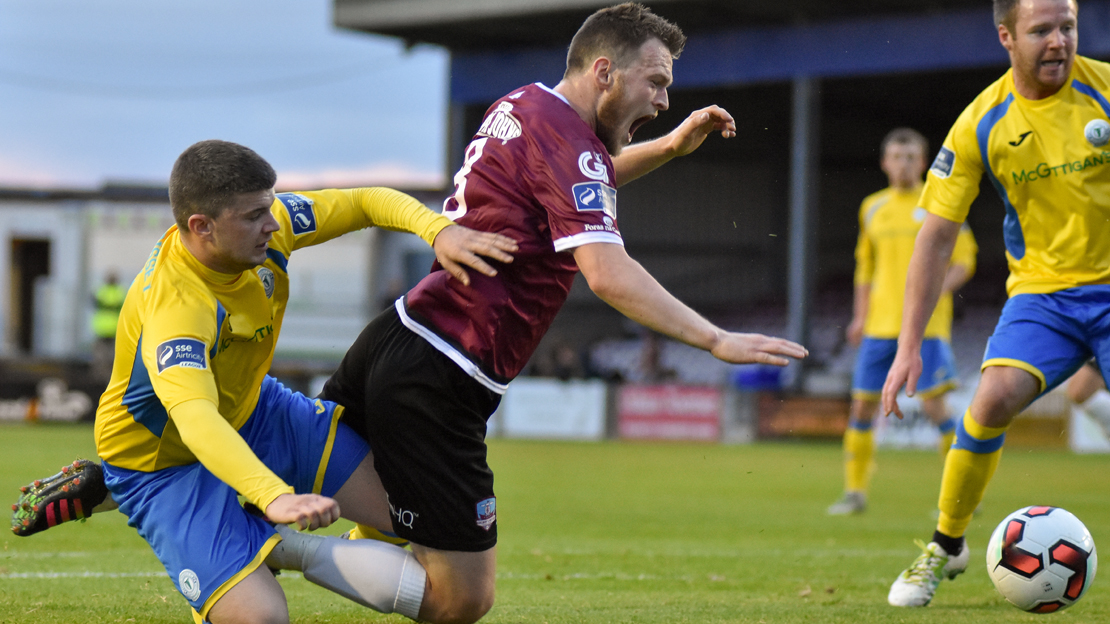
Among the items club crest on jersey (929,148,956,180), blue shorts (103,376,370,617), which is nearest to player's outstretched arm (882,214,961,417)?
club crest on jersey (929,148,956,180)

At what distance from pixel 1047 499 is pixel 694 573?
4779 mm

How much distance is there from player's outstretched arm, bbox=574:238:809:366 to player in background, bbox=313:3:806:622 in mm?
113

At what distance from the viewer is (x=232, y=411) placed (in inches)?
146

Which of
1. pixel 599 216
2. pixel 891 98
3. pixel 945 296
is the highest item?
pixel 891 98

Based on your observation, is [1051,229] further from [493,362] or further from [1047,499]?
[1047,499]

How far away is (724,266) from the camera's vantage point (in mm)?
28000

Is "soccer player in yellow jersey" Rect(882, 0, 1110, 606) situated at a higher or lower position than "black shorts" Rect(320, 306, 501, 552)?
higher

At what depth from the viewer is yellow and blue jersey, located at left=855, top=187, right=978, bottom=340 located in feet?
27.9

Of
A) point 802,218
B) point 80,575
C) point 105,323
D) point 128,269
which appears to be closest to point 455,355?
point 80,575

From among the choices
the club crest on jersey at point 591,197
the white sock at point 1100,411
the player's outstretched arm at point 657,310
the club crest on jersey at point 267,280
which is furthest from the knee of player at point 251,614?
the white sock at point 1100,411

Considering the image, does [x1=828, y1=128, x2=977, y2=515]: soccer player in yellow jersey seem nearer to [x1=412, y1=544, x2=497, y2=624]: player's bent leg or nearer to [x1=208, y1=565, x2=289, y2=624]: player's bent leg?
[x1=412, y1=544, x2=497, y2=624]: player's bent leg

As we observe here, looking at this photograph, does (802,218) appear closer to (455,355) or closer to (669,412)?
(669,412)

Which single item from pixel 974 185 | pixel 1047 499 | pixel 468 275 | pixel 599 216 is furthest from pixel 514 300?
pixel 1047 499

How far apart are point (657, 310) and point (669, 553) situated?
11.4ft
